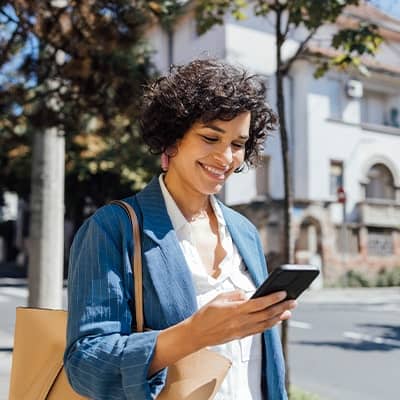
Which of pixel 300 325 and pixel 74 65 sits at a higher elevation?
pixel 74 65

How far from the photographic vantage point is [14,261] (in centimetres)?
3925

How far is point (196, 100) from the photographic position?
5.17 feet

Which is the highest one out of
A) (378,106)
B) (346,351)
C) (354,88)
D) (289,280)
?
(354,88)

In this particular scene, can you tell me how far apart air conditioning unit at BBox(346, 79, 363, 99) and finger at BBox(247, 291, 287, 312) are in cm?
2088

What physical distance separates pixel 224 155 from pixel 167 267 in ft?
1.07

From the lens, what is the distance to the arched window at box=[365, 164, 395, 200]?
23.1 meters

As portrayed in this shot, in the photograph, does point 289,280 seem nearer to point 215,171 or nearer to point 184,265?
point 184,265

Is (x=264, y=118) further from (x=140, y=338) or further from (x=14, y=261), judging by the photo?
(x=14, y=261)

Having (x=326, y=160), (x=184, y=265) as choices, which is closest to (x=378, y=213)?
(x=326, y=160)

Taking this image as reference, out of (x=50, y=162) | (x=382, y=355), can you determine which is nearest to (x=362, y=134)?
(x=382, y=355)

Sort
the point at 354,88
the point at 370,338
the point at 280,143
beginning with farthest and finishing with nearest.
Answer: the point at 354,88
the point at 370,338
the point at 280,143

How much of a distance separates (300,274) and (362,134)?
21096 millimetres

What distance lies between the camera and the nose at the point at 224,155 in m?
1.56

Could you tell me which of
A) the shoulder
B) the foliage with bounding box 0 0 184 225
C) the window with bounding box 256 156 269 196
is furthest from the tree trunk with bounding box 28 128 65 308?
the window with bounding box 256 156 269 196
